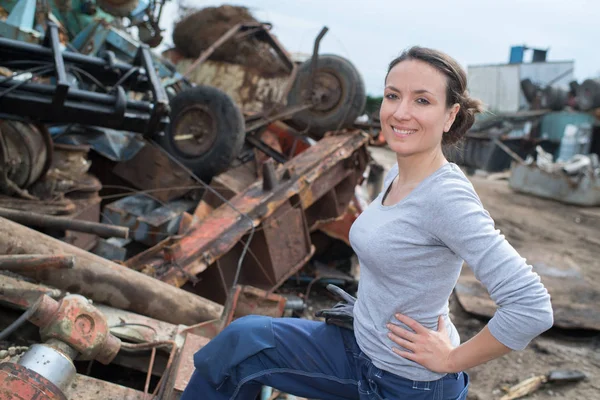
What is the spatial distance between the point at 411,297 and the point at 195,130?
162 inches

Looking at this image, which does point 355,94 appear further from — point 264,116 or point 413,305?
point 413,305

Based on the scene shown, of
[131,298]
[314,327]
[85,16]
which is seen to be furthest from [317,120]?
[314,327]

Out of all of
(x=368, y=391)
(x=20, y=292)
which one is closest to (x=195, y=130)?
(x=20, y=292)

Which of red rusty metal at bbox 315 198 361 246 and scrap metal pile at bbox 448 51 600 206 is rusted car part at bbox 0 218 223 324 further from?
scrap metal pile at bbox 448 51 600 206

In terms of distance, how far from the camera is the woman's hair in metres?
1.49

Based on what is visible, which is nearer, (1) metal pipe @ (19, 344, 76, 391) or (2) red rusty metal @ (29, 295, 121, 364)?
(1) metal pipe @ (19, 344, 76, 391)

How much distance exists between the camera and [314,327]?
171 cm

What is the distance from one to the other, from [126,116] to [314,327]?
2.72m

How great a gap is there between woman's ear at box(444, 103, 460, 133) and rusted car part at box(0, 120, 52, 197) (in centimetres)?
299

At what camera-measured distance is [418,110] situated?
150 centimetres

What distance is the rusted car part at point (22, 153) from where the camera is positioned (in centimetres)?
350

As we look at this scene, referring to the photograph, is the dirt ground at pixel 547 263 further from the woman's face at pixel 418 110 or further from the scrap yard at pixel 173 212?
the woman's face at pixel 418 110

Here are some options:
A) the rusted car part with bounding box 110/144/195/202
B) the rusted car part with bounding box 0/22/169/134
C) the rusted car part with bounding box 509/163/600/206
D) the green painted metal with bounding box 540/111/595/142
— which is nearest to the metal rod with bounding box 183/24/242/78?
the rusted car part with bounding box 110/144/195/202

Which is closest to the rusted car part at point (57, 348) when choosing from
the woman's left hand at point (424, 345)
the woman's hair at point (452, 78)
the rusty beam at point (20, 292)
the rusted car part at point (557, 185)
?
the rusty beam at point (20, 292)
